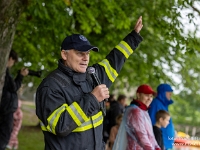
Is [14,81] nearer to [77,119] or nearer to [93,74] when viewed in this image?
[93,74]

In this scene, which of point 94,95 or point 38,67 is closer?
point 94,95

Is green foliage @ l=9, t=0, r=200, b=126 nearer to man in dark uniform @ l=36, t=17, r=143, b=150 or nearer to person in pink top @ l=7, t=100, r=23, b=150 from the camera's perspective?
person in pink top @ l=7, t=100, r=23, b=150

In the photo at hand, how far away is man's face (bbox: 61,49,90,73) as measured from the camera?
3.49m

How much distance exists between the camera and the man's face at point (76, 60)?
137 inches

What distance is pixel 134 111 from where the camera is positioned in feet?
17.9

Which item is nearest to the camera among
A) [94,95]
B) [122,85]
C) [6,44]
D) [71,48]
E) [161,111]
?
[94,95]

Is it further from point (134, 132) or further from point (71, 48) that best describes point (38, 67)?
point (71, 48)

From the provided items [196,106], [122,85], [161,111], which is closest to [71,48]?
[161,111]

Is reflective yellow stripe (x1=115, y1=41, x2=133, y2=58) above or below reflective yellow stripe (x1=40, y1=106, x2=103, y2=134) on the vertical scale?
above

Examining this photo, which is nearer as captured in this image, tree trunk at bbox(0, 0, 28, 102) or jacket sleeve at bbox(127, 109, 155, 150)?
jacket sleeve at bbox(127, 109, 155, 150)

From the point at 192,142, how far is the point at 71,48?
2.29 meters

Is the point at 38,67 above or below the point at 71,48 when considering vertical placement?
below

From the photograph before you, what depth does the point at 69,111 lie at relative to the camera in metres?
3.18

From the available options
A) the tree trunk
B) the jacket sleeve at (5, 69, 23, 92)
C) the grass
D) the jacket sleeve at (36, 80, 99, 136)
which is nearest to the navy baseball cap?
the jacket sleeve at (36, 80, 99, 136)
